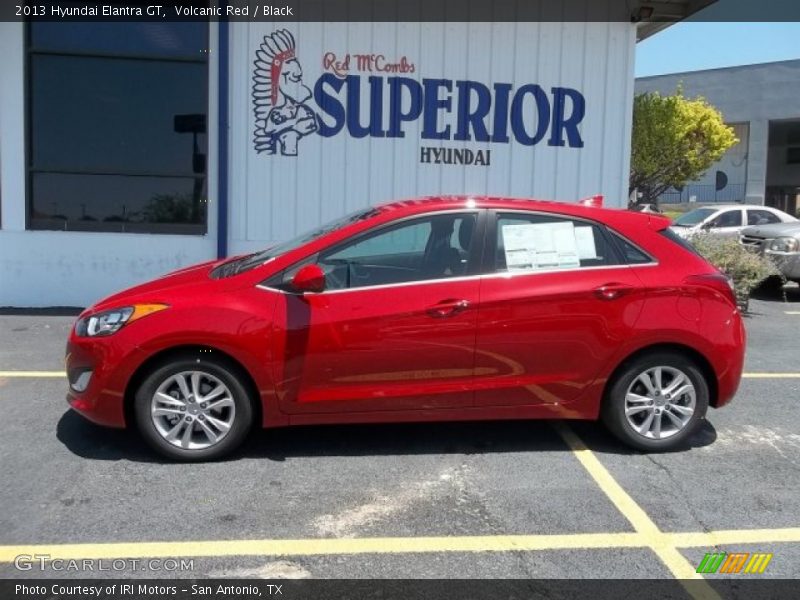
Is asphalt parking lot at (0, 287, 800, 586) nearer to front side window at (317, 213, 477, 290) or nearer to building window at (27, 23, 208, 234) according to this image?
front side window at (317, 213, 477, 290)

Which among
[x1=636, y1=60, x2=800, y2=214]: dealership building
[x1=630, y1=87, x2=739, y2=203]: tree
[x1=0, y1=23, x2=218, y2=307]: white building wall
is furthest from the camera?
[x1=636, y1=60, x2=800, y2=214]: dealership building

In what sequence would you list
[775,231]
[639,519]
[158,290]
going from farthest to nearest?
1. [775,231]
2. [158,290]
3. [639,519]

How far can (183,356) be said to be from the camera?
14.4 feet

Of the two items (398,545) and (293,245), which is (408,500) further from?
(293,245)

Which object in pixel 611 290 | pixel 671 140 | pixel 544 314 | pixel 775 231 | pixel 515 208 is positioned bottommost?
pixel 544 314

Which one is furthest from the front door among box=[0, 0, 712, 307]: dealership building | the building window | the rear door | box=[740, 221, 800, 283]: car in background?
box=[740, 221, 800, 283]: car in background

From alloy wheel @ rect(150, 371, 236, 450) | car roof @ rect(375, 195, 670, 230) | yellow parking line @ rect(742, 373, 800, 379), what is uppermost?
car roof @ rect(375, 195, 670, 230)

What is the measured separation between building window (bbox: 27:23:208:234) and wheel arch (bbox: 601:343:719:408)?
629cm

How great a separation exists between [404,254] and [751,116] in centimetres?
3444

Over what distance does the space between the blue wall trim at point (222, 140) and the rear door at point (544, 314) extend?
5405 millimetres

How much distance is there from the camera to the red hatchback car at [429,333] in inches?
173

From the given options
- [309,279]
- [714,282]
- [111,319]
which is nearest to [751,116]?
[714,282]

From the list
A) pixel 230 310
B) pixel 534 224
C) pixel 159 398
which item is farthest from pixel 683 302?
pixel 159 398

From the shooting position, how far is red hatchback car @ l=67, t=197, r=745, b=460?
14.4 feet
